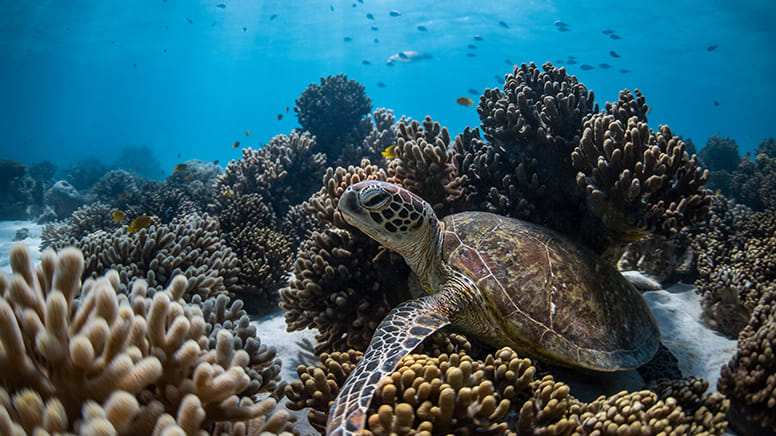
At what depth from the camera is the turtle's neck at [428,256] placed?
2771 mm

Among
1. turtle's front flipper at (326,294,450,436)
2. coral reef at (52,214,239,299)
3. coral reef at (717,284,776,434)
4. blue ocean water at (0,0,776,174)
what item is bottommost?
coral reef at (717,284,776,434)

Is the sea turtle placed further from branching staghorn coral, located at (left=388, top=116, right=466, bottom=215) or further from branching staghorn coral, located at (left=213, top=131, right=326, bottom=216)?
branching staghorn coral, located at (left=213, top=131, right=326, bottom=216)

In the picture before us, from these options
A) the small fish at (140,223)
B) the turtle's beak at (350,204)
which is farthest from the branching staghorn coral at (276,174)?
the turtle's beak at (350,204)

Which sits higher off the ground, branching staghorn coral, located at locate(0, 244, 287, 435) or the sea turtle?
branching staghorn coral, located at locate(0, 244, 287, 435)

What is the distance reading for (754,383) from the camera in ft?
7.55

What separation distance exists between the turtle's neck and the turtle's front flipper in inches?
12.0

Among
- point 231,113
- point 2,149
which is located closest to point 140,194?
point 2,149

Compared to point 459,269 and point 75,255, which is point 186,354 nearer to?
point 75,255

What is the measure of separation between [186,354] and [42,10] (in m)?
48.2

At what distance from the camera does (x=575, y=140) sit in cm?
360

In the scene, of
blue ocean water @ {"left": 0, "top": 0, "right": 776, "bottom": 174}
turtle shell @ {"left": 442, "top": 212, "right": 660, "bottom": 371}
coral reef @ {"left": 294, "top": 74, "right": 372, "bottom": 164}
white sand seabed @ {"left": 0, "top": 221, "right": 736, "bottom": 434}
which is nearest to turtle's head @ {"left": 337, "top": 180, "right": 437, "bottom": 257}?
turtle shell @ {"left": 442, "top": 212, "right": 660, "bottom": 371}

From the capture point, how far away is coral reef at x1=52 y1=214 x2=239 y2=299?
3.24m

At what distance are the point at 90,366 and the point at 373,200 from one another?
1874 millimetres

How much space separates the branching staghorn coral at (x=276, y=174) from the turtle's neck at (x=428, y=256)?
4299 mm
